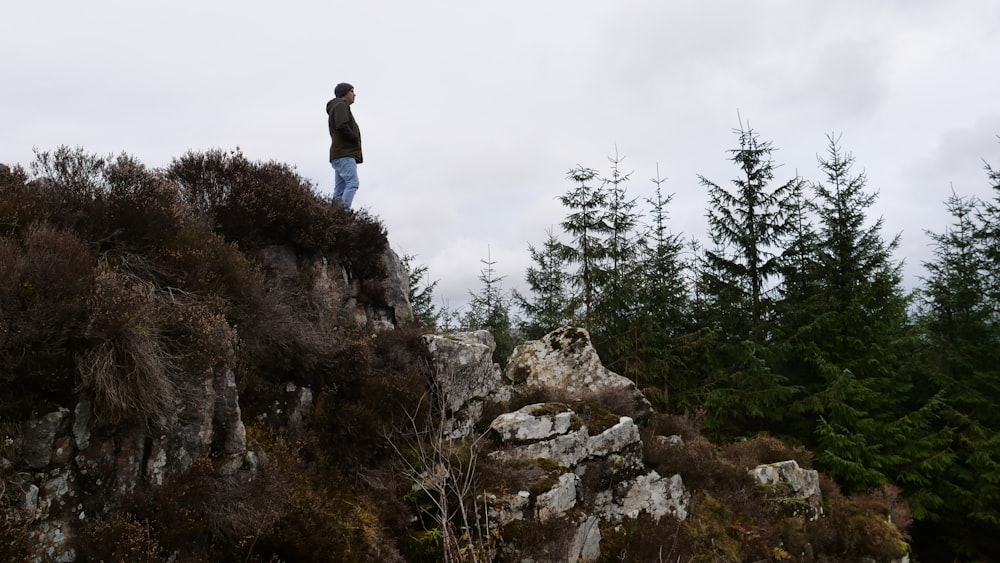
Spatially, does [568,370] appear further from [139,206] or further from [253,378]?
[139,206]

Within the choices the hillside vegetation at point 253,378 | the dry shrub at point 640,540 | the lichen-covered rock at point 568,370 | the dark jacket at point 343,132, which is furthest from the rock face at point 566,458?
the dark jacket at point 343,132

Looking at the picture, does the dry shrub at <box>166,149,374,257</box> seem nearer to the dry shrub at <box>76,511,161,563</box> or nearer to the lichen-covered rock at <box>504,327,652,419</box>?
the dry shrub at <box>76,511,161,563</box>

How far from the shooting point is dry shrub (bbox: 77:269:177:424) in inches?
177

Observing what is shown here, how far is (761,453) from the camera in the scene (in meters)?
13.2

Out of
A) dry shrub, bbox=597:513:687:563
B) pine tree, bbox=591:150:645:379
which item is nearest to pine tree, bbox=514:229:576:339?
pine tree, bbox=591:150:645:379

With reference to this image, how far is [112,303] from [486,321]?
59.1 feet

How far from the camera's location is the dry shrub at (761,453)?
1246cm

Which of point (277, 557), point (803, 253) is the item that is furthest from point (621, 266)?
point (277, 557)

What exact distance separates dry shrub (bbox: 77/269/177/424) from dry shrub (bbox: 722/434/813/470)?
1147 centimetres

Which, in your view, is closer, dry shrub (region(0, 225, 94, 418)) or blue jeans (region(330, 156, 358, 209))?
dry shrub (region(0, 225, 94, 418))

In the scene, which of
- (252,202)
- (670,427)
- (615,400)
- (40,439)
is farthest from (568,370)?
(40,439)

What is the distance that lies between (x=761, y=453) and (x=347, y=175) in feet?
38.0

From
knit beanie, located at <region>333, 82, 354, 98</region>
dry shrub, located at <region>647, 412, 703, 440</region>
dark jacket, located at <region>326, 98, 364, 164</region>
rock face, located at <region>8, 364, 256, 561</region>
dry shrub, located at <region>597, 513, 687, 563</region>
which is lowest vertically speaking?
dry shrub, located at <region>597, 513, 687, 563</region>

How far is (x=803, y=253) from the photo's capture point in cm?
1806
